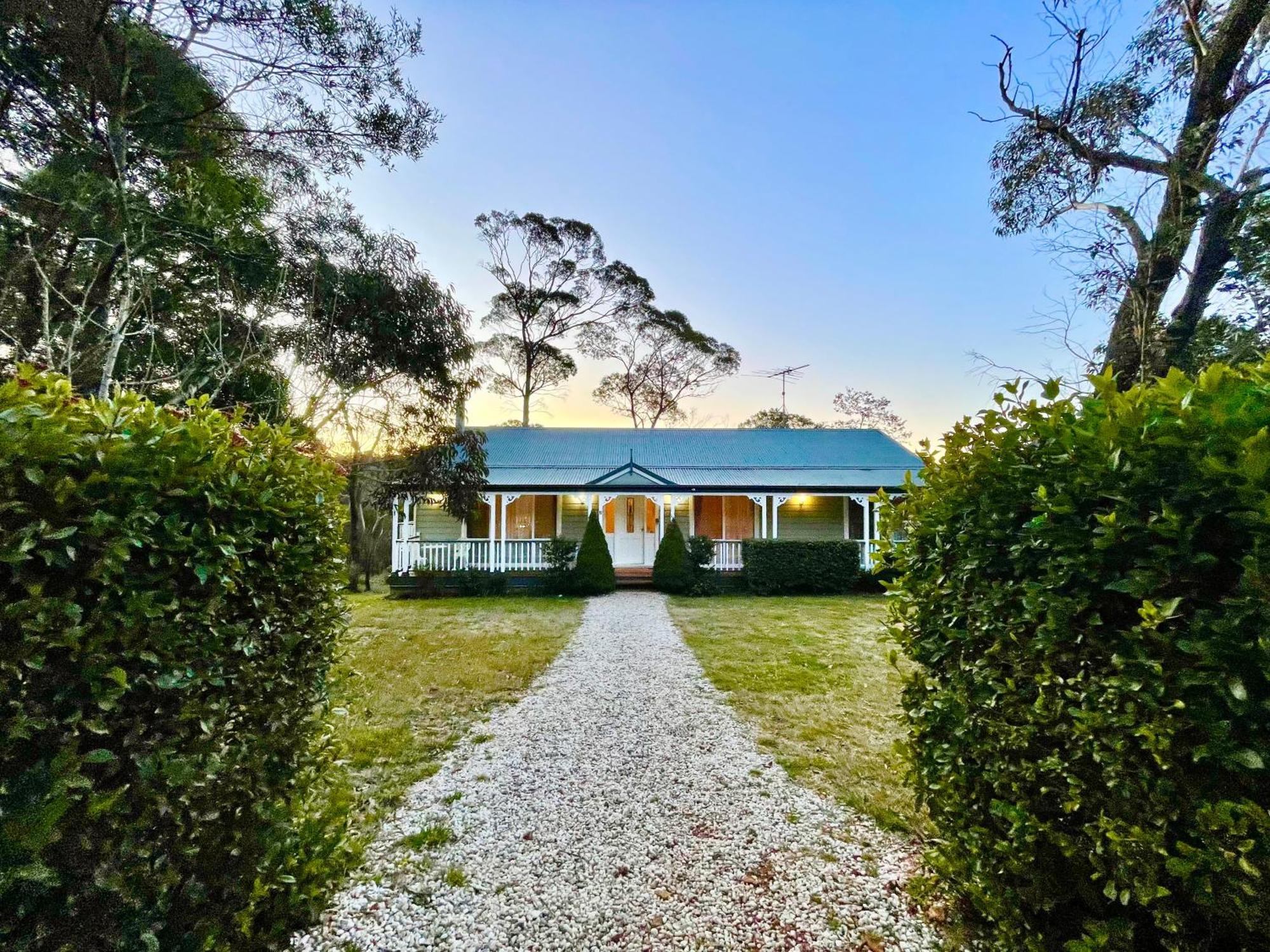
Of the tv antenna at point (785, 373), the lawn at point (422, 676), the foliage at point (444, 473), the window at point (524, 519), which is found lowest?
the lawn at point (422, 676)

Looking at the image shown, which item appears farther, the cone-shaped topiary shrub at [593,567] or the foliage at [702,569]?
the foliage at [702,569]

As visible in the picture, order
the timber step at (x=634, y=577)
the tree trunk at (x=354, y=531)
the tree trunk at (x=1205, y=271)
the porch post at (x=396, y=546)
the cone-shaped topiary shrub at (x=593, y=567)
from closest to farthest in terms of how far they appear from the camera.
A: 1. the tree trunk at (x=1205, y=271)
2. the cone-shaped topiary shrub at (x=593, y=567)
3. the porch post at (x=396, y=546)
4. the timber step at (x=634, y=577)
5. the tree trunk at (x=354, y=531)

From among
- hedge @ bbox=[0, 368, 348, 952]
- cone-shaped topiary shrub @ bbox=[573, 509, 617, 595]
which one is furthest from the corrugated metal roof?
hedge @ bbox=[0, 368, 348, 952]

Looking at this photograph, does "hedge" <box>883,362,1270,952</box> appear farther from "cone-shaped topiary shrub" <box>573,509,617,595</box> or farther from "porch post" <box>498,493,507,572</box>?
"porch post" <box>498,493,507,572</box>

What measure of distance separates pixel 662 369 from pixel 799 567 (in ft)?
58.7

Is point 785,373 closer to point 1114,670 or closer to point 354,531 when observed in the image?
point 354,531

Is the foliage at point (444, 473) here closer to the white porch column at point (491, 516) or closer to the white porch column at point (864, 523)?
the white porch column at point (491, 516)

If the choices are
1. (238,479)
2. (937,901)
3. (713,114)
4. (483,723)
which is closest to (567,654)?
(483,723)

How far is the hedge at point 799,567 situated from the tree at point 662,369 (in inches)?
662

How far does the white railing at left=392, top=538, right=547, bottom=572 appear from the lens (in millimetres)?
13328

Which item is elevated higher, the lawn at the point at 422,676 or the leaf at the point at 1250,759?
the leaf at the point at 1250,759

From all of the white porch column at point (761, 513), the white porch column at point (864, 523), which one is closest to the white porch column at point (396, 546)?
the white porch column at point (761, 513)

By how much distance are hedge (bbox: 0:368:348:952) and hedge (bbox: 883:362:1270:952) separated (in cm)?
270

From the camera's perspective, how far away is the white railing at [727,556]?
45.6ft
